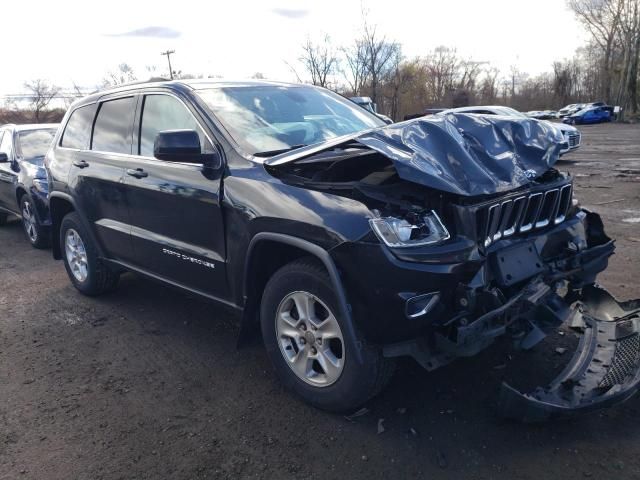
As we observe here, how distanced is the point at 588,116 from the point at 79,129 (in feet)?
142

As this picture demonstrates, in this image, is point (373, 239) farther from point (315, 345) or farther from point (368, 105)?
point (368, 105)

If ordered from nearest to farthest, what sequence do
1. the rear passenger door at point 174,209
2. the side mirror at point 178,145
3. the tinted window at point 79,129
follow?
the side mirror at point 178,145 < the rear passenger door at point 174,209 < the tinted window at point 79,129

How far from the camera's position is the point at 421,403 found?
3266 millimetres

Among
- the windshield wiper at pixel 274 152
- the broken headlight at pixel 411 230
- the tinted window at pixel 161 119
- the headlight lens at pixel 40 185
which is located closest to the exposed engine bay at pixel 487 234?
the broken headlight at pixel 411 230

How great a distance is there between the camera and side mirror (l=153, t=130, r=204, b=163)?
343 cm

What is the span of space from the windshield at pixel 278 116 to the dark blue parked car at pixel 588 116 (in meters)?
41.7

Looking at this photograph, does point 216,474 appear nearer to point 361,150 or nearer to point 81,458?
point 81,458

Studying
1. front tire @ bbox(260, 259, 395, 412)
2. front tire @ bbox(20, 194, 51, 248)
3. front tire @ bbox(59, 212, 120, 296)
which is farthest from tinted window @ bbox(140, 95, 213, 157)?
front tire @ bbox(20, 194, 51, 248)

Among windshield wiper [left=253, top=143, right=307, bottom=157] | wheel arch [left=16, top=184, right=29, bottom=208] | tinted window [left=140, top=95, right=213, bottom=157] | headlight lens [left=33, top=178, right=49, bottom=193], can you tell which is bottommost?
wheel arch [left=16, top=184, right=29, bottom=208]

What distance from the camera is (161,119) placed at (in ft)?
13.7

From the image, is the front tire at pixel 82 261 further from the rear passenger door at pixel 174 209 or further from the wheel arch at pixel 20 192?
the wheel arch at pixel 20 192

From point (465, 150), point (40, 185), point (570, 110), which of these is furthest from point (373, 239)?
point (570, 110)

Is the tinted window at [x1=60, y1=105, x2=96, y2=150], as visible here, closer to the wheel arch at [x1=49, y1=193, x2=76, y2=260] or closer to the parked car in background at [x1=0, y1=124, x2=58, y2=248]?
the wheel arch at [x1=49, y1=193, x2=76, y2=260]

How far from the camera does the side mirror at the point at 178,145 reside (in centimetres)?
343
